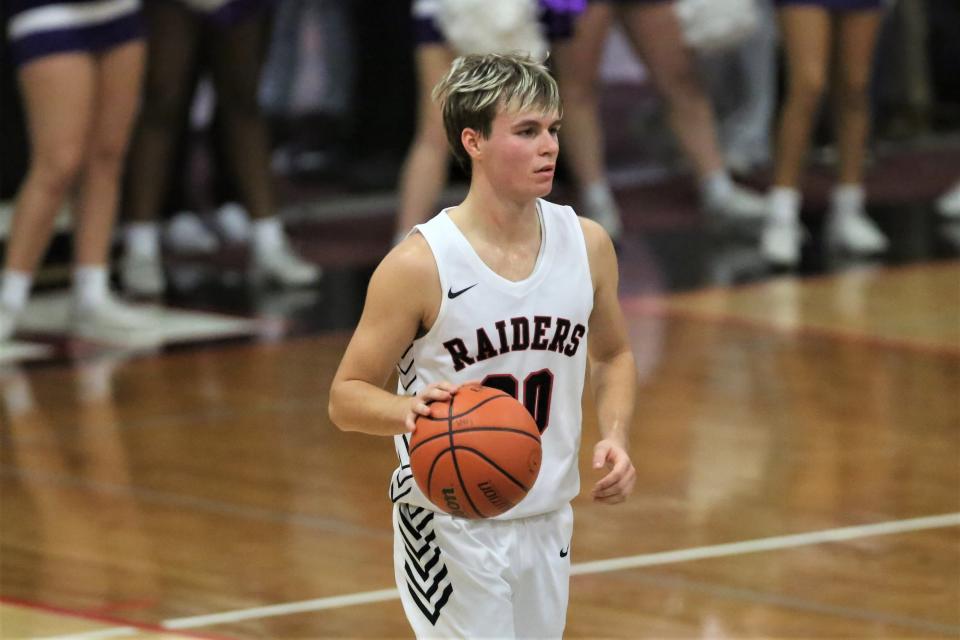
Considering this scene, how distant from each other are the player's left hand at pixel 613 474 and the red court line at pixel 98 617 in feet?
5.10

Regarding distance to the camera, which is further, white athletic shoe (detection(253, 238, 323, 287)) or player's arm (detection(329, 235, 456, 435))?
white athletic shoe (detection(253, 238, 323, 287))

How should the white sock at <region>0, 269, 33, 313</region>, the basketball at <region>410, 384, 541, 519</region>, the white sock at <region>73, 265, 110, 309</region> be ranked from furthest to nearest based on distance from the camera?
the white sock at <region>73, 265, 110, 309</region>, the white sock at <region>0, 269, 33, 313</region>, the basketball at <region>410, 384, 541, 519</region>

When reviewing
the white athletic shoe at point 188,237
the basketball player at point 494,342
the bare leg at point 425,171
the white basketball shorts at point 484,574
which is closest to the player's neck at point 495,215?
the basketball player at point 494,342

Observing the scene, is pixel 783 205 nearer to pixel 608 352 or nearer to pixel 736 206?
pixel 736 206

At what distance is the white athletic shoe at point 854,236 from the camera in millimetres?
9977

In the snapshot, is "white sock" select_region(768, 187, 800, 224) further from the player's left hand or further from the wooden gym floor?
the player's left hand

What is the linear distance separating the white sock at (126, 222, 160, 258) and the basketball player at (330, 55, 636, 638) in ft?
18.1

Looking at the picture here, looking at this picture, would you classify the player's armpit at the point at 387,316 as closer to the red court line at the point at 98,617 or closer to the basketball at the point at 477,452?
the basketball at the point at 477,452

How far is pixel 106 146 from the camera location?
7793 mm

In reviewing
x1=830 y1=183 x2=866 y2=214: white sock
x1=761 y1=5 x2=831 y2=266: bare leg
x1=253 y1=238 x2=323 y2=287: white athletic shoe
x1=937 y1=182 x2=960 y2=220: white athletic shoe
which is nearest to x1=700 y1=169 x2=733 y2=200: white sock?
x1=761 y1=5 x2=831 y2=266: bare leg

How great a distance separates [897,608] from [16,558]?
245 centimetres

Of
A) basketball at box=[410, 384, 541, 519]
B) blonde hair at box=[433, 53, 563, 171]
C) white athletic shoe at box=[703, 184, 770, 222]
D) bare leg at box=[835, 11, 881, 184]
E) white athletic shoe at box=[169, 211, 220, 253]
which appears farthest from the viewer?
white athletic shoe at box=[703, 184, 770, 222]

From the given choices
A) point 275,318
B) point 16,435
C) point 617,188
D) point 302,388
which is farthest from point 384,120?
point 16,435

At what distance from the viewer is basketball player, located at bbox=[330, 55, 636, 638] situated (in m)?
3.46
